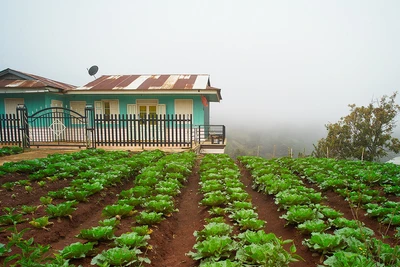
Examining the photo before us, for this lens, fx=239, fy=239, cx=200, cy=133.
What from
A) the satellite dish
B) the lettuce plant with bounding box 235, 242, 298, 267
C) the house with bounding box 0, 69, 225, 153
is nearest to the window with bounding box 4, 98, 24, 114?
the house with bounding box 0, 69, 225, 153

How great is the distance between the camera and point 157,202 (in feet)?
13.9

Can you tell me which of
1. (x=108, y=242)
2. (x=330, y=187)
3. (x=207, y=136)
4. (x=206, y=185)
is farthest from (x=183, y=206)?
(x=207, y=136)

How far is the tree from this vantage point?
23078 millimetres

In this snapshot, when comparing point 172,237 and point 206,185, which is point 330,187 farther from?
point 172,237

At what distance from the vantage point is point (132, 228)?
131 inches

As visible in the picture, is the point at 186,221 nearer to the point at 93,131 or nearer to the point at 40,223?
the point at 40,223

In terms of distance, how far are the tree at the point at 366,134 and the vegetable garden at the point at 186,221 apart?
19.3 meters

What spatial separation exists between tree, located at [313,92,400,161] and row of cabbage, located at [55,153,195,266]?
23.4 meters

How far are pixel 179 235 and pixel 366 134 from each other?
84.8ft

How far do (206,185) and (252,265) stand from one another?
332cm

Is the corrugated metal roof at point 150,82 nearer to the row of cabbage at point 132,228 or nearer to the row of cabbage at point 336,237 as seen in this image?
the row of cabbage at point 132,228

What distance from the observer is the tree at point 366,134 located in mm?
23078

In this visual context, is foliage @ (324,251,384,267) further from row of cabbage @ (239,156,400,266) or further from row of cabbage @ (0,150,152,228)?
row of cabbage @ (0,150,152,228)

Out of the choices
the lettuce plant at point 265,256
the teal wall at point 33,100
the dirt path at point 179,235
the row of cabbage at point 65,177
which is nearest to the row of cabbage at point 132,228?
the dirt path at point 179,235
